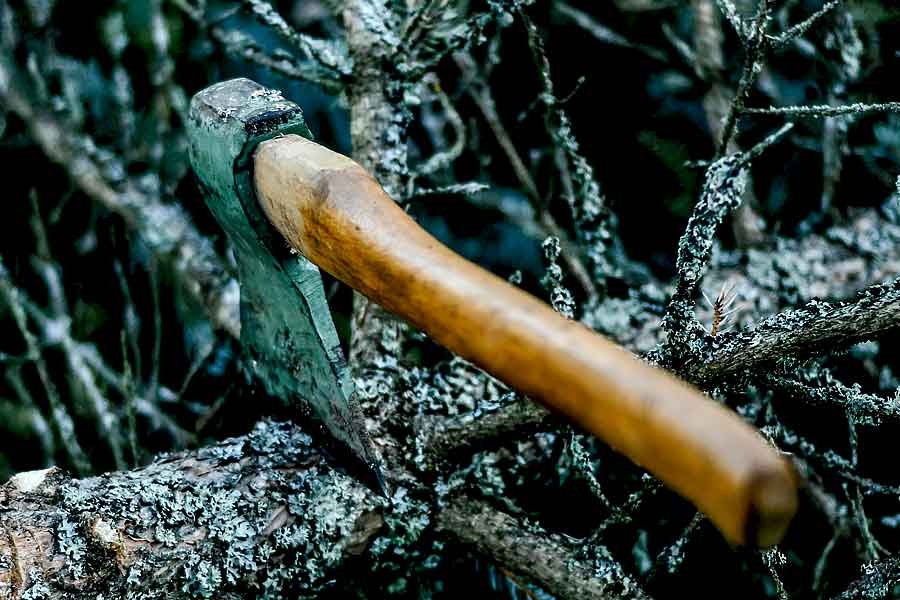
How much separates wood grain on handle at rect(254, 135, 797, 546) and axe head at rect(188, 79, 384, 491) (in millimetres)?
67

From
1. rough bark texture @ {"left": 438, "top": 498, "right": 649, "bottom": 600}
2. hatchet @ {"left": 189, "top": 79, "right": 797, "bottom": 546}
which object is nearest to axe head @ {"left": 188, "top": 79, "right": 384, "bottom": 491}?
hatchet @ {"left": 189, "top": 79, "right": 797, "bottom": 546}

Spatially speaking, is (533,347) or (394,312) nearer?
(533,347)

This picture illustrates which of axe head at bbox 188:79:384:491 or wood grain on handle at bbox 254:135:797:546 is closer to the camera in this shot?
wood grain on handle at bbox 254:135:797:546

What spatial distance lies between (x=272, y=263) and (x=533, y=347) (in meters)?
0.54

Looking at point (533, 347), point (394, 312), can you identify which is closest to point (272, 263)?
point (394, 312)

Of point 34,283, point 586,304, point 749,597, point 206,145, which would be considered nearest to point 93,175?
point 34,283

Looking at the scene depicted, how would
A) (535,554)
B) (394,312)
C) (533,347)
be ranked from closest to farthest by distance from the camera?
(533,347) → (394,312) → (535,554)

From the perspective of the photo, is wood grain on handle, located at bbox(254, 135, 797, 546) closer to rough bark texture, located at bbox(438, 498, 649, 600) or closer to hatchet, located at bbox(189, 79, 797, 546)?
hatchet, located at bbox(189, 79, 797, 546)

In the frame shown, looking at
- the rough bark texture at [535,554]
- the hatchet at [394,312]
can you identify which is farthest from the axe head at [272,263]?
the rough bark texture at [535,554]

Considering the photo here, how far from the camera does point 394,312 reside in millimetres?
899

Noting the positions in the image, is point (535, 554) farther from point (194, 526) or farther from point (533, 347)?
point (533, 347)

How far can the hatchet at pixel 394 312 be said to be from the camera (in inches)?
25.7

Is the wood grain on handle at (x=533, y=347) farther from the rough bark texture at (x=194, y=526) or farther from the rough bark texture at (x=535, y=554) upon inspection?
the rough bark texture at (x=535, y=554)

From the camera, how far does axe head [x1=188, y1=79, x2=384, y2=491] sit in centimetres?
109
